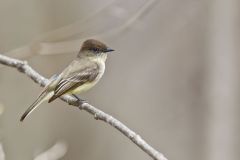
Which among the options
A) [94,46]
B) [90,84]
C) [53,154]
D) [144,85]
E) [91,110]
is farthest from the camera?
[144,85]

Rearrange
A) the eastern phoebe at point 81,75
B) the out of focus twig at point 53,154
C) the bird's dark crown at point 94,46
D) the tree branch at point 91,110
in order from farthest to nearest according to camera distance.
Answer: the bird's dark crown at point 94,46 < the eastern phoebe at point 81,75 < the out of focus twig at point 53,154 < the tree branch at point 91,110

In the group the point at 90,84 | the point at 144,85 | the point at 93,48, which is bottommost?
the point at 144,85

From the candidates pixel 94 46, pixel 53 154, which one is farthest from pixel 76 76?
pixel 53 154

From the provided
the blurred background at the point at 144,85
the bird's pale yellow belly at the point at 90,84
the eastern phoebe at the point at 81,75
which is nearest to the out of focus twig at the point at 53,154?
the eastern phoebe at the point at 81,75

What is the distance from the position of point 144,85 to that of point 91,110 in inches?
234

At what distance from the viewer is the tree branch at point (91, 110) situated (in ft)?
13.9

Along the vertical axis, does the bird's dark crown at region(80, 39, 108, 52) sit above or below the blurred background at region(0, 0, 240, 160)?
above

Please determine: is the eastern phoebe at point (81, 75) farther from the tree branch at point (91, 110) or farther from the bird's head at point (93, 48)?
the tree branch at point (91, 110)

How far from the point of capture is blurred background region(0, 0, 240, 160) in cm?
952

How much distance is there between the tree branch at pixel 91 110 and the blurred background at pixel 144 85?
3.11m

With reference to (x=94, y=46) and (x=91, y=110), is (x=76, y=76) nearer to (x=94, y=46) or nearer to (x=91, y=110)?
(x=94, y=46)

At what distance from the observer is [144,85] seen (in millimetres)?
10898

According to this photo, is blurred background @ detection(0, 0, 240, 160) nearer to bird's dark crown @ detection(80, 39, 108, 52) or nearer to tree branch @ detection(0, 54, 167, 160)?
bird's dark crown @ detection(80, 39, 108, 52)

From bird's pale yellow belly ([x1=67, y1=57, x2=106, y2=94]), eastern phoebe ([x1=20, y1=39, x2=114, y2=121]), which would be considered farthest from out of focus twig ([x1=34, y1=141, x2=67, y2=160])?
bird's pale yellow belly ([x1=67, y1=57, x2=106, y2=94])
